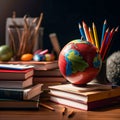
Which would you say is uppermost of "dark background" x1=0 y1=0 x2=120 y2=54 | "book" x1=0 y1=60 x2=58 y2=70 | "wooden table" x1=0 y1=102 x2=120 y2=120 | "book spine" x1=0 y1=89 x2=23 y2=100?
"dark background" x1=0 y1=0 x2=120 y2=54

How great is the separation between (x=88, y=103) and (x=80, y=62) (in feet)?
0.37

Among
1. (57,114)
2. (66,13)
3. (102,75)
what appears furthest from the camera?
(66,13)

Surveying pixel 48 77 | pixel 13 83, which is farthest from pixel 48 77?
pixel 13 83

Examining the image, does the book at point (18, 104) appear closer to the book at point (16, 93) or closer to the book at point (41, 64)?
the book at point (16, 93)

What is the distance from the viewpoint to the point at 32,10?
1.27 meters

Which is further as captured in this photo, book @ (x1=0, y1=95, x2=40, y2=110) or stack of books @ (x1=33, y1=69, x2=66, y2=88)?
stack of books @ (x1=33, y1=69, x2=66, y2=88)

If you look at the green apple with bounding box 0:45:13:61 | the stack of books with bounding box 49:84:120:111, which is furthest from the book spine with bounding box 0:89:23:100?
the green apple with bounding box 0:45:13:61

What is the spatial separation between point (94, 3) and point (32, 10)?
258mm

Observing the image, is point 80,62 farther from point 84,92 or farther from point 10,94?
point 10,94

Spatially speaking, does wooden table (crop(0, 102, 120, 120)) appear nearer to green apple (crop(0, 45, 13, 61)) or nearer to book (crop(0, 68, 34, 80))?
book (crop(0, 68, 34, 80))

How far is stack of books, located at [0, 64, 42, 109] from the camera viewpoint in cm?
81

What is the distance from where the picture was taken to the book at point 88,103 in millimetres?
814

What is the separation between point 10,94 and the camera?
81 cm

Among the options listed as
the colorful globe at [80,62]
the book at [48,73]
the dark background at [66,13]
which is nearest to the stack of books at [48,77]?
the book at [48,73]
